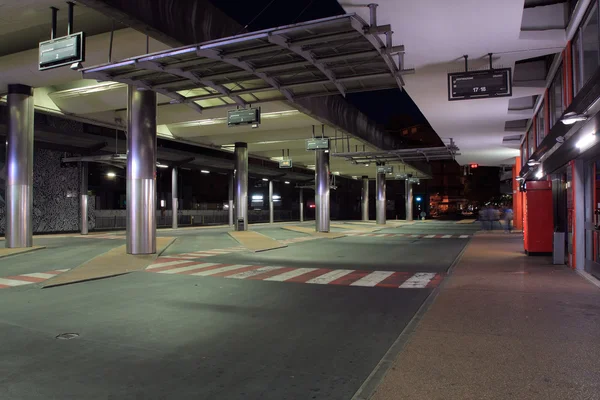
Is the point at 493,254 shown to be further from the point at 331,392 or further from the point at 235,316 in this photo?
the point at 331,392

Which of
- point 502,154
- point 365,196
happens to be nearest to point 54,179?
point 502,154

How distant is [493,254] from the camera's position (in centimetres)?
1752

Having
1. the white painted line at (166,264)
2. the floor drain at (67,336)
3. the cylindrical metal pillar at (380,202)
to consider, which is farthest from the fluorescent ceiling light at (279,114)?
the cylindrical metal pillar at (380,202)

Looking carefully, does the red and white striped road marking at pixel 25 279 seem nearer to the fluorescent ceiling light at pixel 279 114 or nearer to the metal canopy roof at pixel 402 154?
the fluorescent ceiling light at pixel 279 114

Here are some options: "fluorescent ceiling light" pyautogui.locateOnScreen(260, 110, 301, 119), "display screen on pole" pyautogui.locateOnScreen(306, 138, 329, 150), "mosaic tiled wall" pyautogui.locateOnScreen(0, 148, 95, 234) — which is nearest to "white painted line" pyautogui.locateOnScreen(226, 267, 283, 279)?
"fluorescent ceiling light" pyautogui.locateOnScreen(260, 110, 301, 119)

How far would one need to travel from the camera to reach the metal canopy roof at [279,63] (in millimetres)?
9711

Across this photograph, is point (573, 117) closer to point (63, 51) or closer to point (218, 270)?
point (218, 270)

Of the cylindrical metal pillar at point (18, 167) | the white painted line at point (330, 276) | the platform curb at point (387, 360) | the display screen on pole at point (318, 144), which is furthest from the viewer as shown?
the display screen on pole at point (318, 144)

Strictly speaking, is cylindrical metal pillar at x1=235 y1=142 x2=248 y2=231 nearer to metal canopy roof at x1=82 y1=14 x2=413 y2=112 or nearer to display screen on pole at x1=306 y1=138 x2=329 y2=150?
display screen on pole at x1=306 y1=138 x2=329 y2=150

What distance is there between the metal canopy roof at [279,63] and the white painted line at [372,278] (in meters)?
5.26

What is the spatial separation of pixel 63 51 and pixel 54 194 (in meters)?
22.9

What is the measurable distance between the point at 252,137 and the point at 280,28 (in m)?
22.6

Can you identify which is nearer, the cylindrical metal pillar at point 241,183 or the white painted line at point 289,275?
the white painted line at point 289,275

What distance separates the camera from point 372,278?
1234cm
